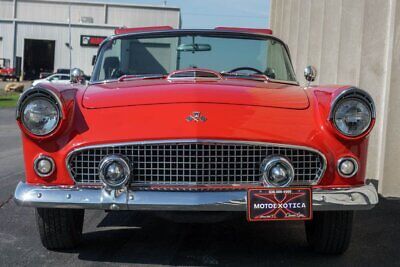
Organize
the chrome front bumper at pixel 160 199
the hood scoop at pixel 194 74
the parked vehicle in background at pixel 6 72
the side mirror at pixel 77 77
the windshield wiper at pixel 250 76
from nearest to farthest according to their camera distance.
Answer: the chrome front bumper at pixel 160 199, the hood scoop at pixel 194 74, the windshield wiper at pixel 250 76, the side mirror at pixel 77 77, the parked vehicle in background at pixel 6 72

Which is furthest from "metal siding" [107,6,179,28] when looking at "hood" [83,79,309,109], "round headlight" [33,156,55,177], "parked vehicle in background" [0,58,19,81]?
"round headlight" [33,156,55,177]

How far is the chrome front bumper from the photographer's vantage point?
333cm

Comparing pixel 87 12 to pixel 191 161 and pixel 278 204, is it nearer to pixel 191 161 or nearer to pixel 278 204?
pixel 191 161

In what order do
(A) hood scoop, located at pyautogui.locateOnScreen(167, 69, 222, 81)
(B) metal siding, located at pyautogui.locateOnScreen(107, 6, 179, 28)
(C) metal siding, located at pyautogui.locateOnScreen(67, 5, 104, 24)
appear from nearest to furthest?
1. (A) hood scoop, located at pyautogui.locateOnScreen(167, 69, 222, 81)
2. (B) metal siding, located at pyautogui.locateOnScreen(107, 6, 179, 28)
3. (C) metal siding, located at pyautogui.locateOnScreen(67, 5, 104, 24)

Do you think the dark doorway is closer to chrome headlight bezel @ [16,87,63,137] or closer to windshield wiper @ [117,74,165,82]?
windshield wiper @ [117,74,165,82]

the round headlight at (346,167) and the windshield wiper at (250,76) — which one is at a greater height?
the windshield wiper at (250,76)

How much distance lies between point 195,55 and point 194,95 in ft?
4.74

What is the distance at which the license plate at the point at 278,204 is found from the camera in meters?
3.34

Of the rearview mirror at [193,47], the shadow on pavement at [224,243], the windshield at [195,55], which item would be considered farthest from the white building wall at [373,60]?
the rearview mirror at [193,47]

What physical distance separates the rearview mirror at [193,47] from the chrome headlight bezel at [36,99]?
1695mm

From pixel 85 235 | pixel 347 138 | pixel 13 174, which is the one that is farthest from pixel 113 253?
pixel 13 174

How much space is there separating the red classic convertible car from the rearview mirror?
1242 mm

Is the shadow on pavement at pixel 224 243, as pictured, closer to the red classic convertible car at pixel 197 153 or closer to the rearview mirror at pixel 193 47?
the red classic convertible car at pixel 197 153

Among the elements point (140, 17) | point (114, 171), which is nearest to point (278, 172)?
point (114, 171)
